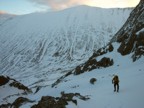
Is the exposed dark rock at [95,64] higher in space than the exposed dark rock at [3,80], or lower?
higher

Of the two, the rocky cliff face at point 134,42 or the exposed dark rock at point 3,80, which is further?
the exposed dark rock at point 3,80

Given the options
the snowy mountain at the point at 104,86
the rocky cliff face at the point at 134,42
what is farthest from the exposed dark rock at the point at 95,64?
the rocky cliff face at the point at 134,42

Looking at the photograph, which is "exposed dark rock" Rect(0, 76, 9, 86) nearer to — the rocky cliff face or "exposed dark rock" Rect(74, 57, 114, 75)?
"exposed dark rock" Rect(74, 57, 114, 75)

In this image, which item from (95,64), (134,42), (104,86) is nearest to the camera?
(104,86)

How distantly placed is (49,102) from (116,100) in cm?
621

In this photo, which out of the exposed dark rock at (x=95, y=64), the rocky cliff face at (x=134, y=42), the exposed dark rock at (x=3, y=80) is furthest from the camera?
the exposed dark rock at (x=95, y=64)

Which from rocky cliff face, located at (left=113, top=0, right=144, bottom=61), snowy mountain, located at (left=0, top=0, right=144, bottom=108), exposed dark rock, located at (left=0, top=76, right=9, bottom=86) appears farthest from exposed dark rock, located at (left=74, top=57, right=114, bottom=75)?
exposed dark rock, located at (left=0, top=76, right=9, bottom=86)

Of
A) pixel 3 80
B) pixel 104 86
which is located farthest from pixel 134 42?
pixel 3 80

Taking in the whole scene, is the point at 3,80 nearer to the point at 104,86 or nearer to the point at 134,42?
the point at 104,86

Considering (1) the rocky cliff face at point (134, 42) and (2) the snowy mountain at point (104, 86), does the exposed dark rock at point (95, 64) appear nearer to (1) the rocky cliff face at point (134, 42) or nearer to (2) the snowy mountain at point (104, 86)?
(2) the snowy mountain at point (104, 86)

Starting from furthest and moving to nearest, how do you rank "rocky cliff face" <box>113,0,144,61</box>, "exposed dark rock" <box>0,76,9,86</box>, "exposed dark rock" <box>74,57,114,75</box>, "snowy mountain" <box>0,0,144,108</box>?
"exposed dark rock" <box>74,57,114,75</box> → "exposed dark rock" <box>0,76,9,86</box> → "rocky cliff face" <box>113,0,144,61</box> → "snowy mountain" <box>0,0,144,108</box>

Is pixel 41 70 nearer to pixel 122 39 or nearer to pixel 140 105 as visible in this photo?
pixel 122 39

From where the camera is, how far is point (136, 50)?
144 ft

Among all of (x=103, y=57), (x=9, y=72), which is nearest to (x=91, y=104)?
(x=103, y=57)
